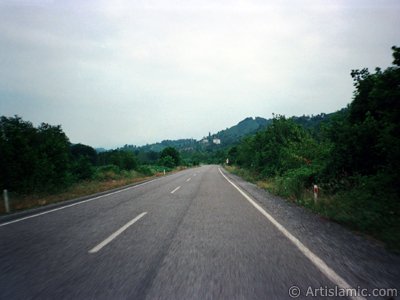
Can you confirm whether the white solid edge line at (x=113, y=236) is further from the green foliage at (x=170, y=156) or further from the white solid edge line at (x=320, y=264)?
the green foliage at (x=170, y=156)

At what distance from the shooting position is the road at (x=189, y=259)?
121 inches

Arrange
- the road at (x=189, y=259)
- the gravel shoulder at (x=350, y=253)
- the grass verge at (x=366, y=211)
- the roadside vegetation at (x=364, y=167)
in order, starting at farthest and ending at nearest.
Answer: the roadside vegetation at (x=364, y=167) → the grass verge at (x=366, y=211) → the gravel shoulder at (x=350, y=253) → the road at (x=189, y=259)

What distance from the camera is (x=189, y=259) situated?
401 cm

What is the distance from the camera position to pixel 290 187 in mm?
12633

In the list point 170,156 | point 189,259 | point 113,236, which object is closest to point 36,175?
point 113,236

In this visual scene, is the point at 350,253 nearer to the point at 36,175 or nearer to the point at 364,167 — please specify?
the point at 364,167

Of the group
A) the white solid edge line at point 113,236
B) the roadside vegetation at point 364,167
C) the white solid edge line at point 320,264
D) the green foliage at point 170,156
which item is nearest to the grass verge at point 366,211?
the roadside vegetation at point 364,167

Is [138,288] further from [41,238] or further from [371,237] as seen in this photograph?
[371,237]

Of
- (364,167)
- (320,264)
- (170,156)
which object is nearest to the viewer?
(320,264)

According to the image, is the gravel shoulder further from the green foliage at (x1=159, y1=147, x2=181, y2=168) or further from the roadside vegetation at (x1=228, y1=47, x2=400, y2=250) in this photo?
the green foliage at (x1=159, y1=147, x2=181, y2=168)

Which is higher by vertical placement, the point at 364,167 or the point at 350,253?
the point at 364,167

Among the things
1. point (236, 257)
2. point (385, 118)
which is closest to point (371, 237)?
point (236, 257)

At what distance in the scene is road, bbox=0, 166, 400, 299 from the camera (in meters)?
3.08

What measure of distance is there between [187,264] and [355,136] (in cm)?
795
